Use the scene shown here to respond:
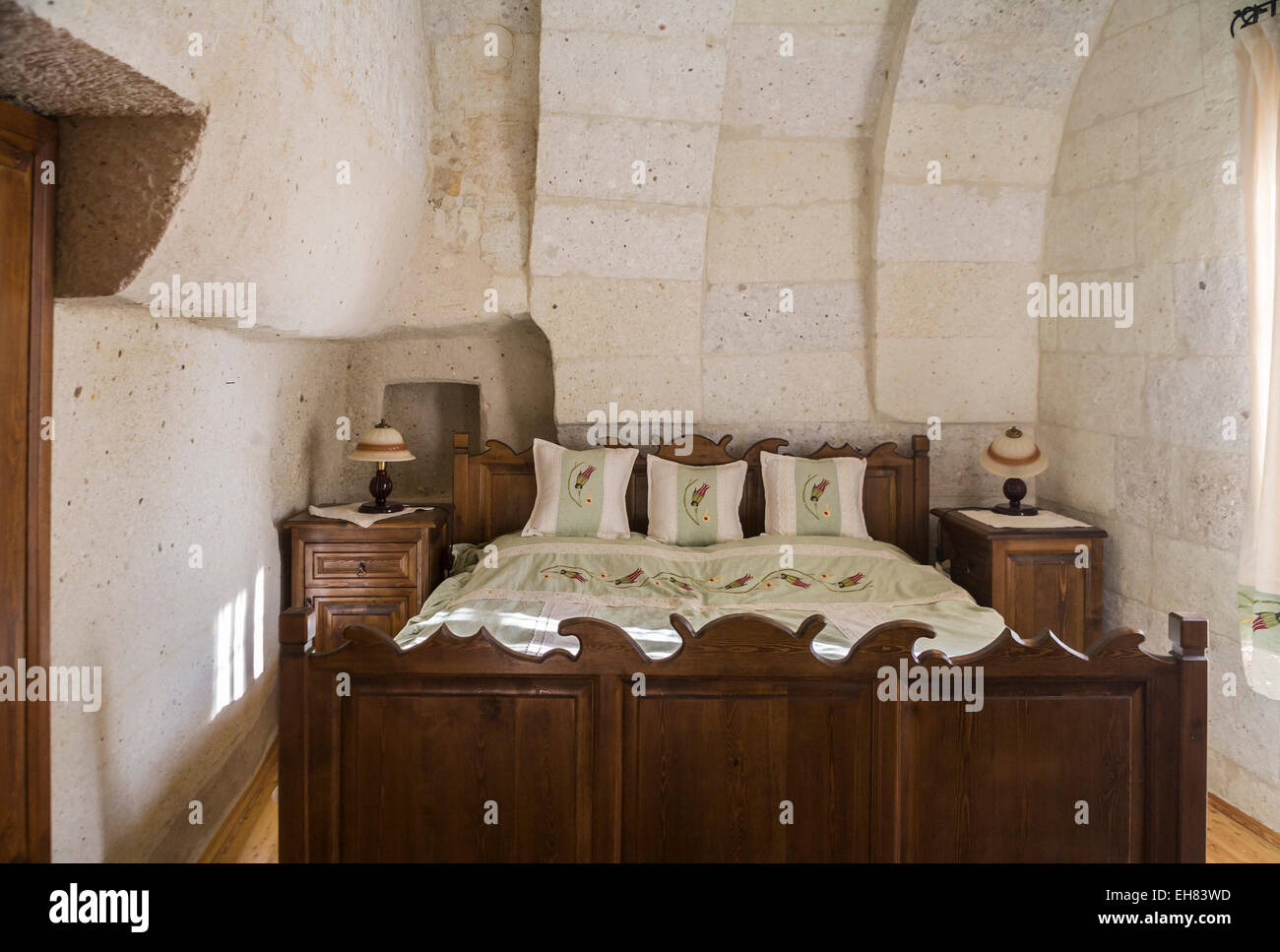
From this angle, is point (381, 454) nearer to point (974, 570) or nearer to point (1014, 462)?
point (974, 570)

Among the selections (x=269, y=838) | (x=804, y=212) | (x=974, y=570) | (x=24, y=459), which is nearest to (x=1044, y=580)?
(x=974, y=570)

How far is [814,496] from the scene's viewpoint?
12.5 feet

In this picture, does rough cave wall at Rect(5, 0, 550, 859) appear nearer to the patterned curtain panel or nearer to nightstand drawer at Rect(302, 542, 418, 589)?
nightstand drawer at Rect(302, 542, 418, 589)

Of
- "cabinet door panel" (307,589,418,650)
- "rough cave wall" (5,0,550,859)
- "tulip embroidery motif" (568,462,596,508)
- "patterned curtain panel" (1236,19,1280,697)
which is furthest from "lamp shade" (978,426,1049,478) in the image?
"cabinet door panel" (307,589,418,650)

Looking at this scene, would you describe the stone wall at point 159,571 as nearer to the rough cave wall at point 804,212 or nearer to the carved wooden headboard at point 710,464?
the carved wooden headboard at point 710,464

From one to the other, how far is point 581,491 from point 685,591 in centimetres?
78

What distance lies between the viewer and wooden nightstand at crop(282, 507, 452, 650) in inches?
144

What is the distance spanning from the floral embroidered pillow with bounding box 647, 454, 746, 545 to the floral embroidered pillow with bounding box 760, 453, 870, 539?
5.4 inches

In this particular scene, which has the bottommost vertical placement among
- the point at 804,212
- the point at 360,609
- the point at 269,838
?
the point at 269,838

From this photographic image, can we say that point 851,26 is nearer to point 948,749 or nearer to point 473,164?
point 473,164

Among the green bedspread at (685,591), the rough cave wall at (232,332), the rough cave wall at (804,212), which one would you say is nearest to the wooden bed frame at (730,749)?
the green bedspread at (685,591)

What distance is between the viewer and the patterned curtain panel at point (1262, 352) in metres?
2.71

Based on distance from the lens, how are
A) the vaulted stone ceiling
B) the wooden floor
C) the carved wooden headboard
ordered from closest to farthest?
the wooden floor, the vaulted stone ceiling, the carved wooden headboard

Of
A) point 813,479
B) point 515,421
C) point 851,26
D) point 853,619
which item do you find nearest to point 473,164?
point 515,421
